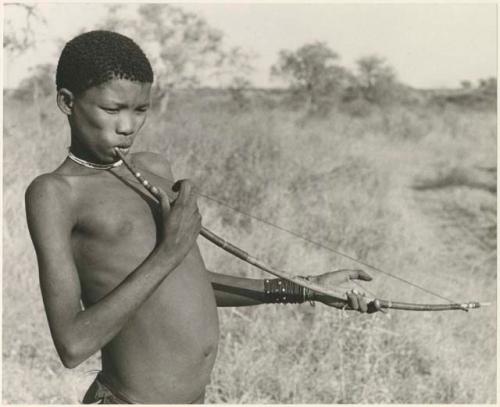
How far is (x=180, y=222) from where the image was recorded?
6.13 feet

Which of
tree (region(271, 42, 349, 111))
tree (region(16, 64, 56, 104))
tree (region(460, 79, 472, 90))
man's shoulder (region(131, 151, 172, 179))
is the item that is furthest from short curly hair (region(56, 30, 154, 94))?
tree (region(460, 79, 472, 90))

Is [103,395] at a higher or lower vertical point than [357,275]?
lower

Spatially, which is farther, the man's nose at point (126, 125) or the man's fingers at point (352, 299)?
the man's fingers at point (352, 299)

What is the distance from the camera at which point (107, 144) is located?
6.30 feet

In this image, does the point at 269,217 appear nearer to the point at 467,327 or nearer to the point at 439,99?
the point at 467,327

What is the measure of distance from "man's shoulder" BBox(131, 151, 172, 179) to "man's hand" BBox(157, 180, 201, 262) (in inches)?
12.2

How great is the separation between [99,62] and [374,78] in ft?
42.4

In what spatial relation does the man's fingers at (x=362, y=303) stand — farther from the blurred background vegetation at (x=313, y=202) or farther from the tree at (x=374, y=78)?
the tree at (x=374, y=78)

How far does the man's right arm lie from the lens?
176cm

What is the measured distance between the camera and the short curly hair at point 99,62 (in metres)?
1.90

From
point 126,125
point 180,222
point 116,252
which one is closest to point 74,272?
point 116,252


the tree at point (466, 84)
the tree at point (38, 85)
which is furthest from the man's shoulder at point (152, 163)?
the tree at point (466, 84)

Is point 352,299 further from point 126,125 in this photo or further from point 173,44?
point 173,44

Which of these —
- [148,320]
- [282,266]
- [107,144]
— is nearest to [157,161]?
[107,144]
